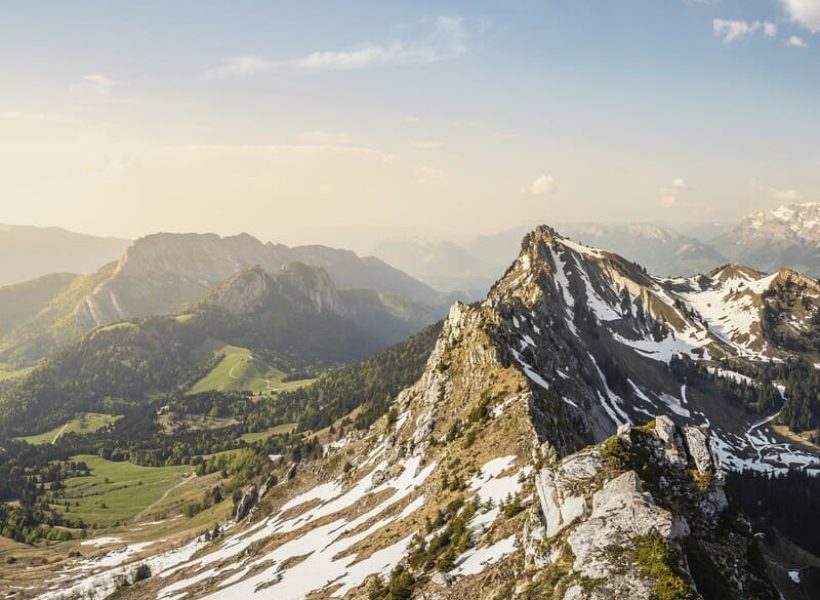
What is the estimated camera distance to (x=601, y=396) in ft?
519

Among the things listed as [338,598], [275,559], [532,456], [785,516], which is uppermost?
[532,456]

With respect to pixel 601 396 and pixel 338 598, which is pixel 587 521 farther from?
pixel 601 396

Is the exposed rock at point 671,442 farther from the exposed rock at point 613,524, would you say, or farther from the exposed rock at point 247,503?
the exposed rock at point 247,503

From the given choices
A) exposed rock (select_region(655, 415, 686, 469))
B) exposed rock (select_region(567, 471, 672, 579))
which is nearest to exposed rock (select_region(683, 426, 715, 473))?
exposed rock (select_region(655, 415, 686, 469))

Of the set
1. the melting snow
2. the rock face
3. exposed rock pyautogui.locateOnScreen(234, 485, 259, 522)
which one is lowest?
exposed rock pyautogui.locateOnScreen(234, 485, 259, 522)

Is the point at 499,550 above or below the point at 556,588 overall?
below

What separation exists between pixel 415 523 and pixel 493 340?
39.4 metres

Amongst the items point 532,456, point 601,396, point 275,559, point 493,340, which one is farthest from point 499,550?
point 601,396

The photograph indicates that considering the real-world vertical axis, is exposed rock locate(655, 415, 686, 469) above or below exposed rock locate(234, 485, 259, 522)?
above

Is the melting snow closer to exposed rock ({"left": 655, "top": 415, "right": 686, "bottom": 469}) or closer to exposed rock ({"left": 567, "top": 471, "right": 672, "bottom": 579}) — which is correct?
exposed rock ({"left": 567, "top": 471, "right": 672, "bottom": 579})

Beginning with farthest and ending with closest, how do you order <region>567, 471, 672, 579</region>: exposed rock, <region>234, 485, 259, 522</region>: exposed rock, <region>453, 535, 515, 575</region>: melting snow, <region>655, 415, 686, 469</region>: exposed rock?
1. <region>234, 485, 259, 522</region>: exposed rock
2. <region>453, 535, 515, 575</region>: melting snow
3. <region>655, 415, 686, 469</region>: exposed rock
4. <region>567, 471, 672, 579</region>: exposed rock

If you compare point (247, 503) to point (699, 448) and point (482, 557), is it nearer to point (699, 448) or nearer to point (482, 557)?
point (482, 557)

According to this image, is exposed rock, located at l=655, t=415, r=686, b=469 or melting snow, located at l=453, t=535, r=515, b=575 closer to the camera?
exposed rock, located at l=655, t=415, r=686, b=469

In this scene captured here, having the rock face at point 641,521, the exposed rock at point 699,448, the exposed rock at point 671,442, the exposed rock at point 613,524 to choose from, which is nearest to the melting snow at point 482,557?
the rock face at point 641,521
